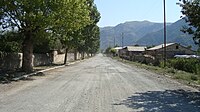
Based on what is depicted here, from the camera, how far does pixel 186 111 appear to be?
11258 millimetres

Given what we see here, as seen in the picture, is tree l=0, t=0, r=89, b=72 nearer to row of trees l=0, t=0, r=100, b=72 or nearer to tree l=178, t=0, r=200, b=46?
row of trees l=0, t=0, r=100, b=72

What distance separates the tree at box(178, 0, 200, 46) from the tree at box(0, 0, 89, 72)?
10299 mm

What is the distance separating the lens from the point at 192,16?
18.8 m

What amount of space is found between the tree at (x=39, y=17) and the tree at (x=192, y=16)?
10.3 m

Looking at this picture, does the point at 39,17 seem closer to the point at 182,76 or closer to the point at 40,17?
the point at 40,17

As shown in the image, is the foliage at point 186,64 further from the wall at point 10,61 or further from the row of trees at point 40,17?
the wall at point 10,61

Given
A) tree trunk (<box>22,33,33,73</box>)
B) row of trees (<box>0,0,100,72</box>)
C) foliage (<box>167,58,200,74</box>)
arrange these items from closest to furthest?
row of trees (<box>0,0,100,72</box>) → tree trunk (<box>22,33,33,73</box>) → foliage (<box>167,58,200,74</box>)

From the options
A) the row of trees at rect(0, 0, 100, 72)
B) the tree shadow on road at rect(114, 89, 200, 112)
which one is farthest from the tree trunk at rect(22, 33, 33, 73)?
the tree shadow on road at rect(114, 89, 200, 112)

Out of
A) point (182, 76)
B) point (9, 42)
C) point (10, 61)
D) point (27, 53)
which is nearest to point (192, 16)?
point (182, 76)

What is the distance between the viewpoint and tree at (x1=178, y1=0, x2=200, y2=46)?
1850cm

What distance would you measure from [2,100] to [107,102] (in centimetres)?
382

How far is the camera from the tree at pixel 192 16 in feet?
60.7

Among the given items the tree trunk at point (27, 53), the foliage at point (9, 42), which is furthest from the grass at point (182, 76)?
the foliage at point (9, 42)

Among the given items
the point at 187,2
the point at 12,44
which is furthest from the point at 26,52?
the point at 187,2
